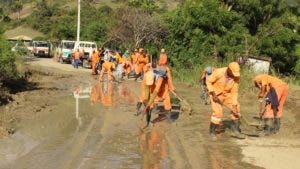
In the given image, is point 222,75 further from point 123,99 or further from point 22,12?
point 22,12

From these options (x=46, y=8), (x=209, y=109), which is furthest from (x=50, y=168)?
(x=46, y=8)

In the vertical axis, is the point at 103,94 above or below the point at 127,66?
below

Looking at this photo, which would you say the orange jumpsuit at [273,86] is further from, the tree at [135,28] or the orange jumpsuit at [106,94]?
A: the tree at [135,28]

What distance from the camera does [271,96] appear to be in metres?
12.2

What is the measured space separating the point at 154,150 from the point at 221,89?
202cm

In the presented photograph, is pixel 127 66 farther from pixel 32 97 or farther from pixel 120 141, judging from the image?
pixel 120 141

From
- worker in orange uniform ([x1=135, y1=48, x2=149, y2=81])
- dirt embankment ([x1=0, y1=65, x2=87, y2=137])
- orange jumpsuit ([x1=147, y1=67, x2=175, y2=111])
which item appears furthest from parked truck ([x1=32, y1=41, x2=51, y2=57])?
orange jumpsuit ([x1=147, y1=67, x2=175, y2=111])

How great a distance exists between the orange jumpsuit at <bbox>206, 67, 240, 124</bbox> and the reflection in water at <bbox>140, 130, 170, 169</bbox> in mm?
1252

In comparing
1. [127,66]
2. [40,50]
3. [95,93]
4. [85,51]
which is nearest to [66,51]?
[85,51]

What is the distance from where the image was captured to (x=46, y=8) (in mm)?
84688

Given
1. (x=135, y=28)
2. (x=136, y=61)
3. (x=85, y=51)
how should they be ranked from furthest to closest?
(x=135, y=28) < (x=85, y=51) < (x=136, y=61)

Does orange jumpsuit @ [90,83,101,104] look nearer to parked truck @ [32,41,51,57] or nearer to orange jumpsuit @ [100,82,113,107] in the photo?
orange jumpsuit @ [100,82,113,107]

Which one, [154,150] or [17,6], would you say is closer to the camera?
[154,150]

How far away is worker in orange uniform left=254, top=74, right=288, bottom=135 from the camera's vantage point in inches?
481
